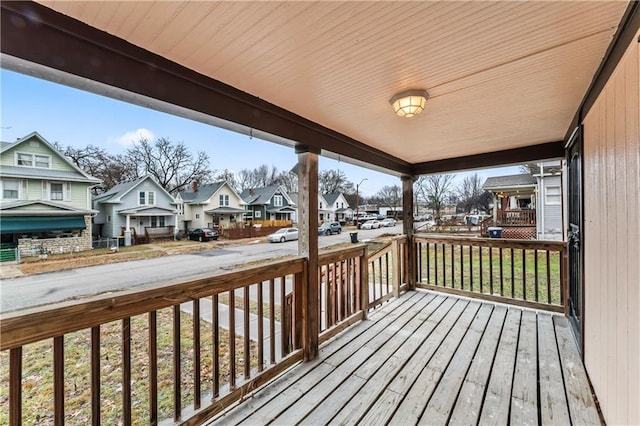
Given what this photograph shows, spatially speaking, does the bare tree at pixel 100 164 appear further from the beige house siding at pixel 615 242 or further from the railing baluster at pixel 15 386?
the beige house siding at pixel 615 242

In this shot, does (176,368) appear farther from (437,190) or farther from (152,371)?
(437,190)

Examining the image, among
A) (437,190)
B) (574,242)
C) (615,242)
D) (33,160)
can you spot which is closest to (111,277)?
(33,160)

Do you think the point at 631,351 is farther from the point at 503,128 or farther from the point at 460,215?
the point at 460,215

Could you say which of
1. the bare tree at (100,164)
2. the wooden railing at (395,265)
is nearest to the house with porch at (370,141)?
the bare tree at (100,164)

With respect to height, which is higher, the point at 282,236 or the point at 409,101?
the point at 409,101

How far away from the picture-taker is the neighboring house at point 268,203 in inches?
119

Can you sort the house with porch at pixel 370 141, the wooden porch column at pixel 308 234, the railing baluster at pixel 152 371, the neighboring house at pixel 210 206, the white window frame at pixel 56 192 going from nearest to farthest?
the house with porch at pixel 370 141
the white window frame at pixel 56 192
the railing baluster at pixel 152 371
the neighboring house at pixel 210 206
the wooden porch column at pixel 308 234

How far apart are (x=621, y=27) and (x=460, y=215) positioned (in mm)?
6568

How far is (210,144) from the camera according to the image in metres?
2.46

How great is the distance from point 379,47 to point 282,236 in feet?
7.14

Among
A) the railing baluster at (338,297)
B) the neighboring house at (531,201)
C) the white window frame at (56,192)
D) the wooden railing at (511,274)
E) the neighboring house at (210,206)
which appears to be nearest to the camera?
the white window frame at (56,192)

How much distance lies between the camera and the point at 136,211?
6.09 feet

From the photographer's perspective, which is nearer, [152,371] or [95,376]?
[95,376]

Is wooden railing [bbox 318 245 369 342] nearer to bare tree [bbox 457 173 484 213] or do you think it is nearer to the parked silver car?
the parked silver car
